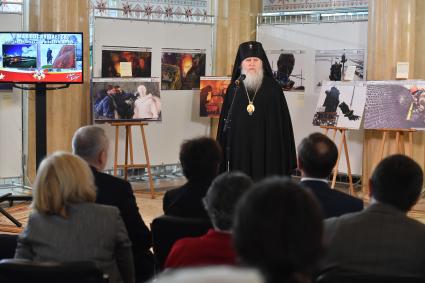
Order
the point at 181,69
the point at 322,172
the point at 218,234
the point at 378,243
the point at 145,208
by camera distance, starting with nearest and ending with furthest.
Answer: the point at 218,234, the point at 378,243, the point at 322,172, the point at 145,208, the point at 181,69

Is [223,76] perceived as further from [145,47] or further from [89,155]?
[89,155]

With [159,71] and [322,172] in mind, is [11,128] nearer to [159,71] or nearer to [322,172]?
[159,71]

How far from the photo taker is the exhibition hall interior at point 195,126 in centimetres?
284

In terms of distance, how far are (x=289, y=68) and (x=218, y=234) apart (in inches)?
312

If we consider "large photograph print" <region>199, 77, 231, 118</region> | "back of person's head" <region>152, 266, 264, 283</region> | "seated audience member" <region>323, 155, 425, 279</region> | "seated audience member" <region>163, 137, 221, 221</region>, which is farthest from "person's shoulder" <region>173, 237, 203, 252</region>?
"large photograph print" <region>199, 77, 231, 118</region>

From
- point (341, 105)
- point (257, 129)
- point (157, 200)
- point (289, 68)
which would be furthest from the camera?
point (289, 68)

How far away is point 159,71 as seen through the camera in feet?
32.5

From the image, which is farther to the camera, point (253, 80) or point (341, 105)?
point (341, 105)

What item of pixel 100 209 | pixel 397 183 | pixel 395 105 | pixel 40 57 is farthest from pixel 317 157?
pixel 395 105

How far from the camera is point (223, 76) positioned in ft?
32.8

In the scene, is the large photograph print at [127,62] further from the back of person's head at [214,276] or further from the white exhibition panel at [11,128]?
the back of person's head at [214,276]

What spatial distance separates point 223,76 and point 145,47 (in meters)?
1.13

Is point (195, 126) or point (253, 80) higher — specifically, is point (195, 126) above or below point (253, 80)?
below

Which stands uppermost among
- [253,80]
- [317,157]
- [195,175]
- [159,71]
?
[159,71]
